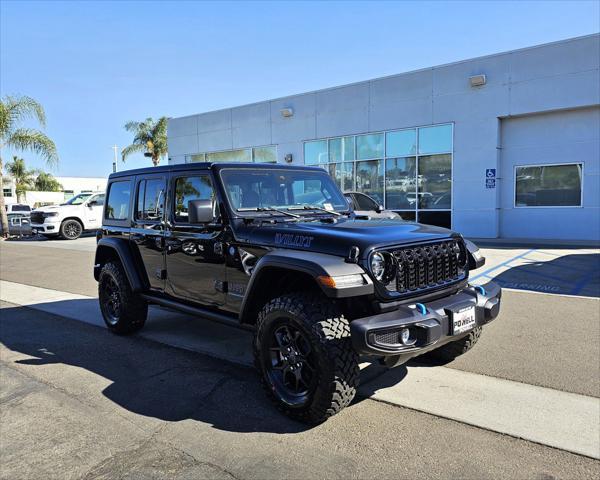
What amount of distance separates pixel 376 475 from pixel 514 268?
8.31 m

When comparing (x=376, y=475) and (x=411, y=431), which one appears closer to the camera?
(x=376, y=475)

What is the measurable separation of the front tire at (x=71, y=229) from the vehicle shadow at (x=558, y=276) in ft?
57.3

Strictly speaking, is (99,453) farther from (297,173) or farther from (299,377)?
(297,173)

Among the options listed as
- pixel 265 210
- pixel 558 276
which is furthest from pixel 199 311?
pixel 558 276

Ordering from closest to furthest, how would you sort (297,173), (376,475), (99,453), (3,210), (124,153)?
(376,475), (99,453), (297,173), (3,210), (124,153)

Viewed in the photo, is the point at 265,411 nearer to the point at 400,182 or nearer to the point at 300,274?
the point at 300,274

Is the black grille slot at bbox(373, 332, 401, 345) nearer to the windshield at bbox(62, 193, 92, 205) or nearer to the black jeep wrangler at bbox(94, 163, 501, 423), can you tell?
the black jeep wrangler at bbox(94, 163, 501, 423)

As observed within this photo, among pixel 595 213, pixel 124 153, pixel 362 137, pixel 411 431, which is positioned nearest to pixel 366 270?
pixel 411 431

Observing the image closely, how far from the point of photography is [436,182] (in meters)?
17.3

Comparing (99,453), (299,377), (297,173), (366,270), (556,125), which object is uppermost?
(556,125)

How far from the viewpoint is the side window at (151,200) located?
16.5 feet

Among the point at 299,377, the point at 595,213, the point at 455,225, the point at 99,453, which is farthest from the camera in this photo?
the point at 455,225

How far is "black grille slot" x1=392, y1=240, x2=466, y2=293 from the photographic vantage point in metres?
3.39

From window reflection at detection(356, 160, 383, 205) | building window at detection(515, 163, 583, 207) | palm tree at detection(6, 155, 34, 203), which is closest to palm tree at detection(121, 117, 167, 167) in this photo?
window reflection at detection(356, 160, 383, 205)
